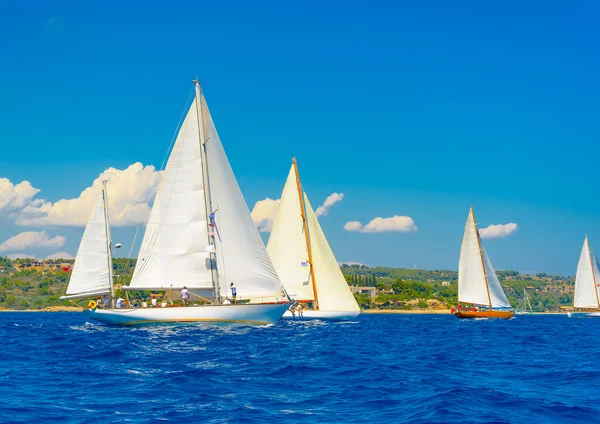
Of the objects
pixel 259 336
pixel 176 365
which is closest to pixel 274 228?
pixel 259 336

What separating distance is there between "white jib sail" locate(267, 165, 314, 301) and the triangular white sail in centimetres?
7005

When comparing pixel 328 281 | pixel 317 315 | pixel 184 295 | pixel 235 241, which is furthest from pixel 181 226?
pixel 328 281

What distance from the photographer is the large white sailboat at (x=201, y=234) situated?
157ft

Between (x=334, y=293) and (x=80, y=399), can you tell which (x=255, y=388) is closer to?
(x=80, y=399)

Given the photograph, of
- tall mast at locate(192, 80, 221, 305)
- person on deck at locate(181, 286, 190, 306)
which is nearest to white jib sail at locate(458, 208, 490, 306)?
tall mast at locate(192, 80, 221, 305)

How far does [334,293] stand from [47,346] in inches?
1278

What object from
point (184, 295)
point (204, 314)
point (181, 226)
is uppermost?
point (181, 226)

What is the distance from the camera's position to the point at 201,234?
48156 mm

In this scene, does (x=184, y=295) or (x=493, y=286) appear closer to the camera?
(x=184, y=295)

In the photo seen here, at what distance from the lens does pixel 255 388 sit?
2130 cm

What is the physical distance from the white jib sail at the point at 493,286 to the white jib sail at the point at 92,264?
178 ft

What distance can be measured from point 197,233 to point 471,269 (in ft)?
172

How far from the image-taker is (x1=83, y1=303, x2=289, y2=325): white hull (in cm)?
4434

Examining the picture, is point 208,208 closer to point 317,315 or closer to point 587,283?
point 317,315
